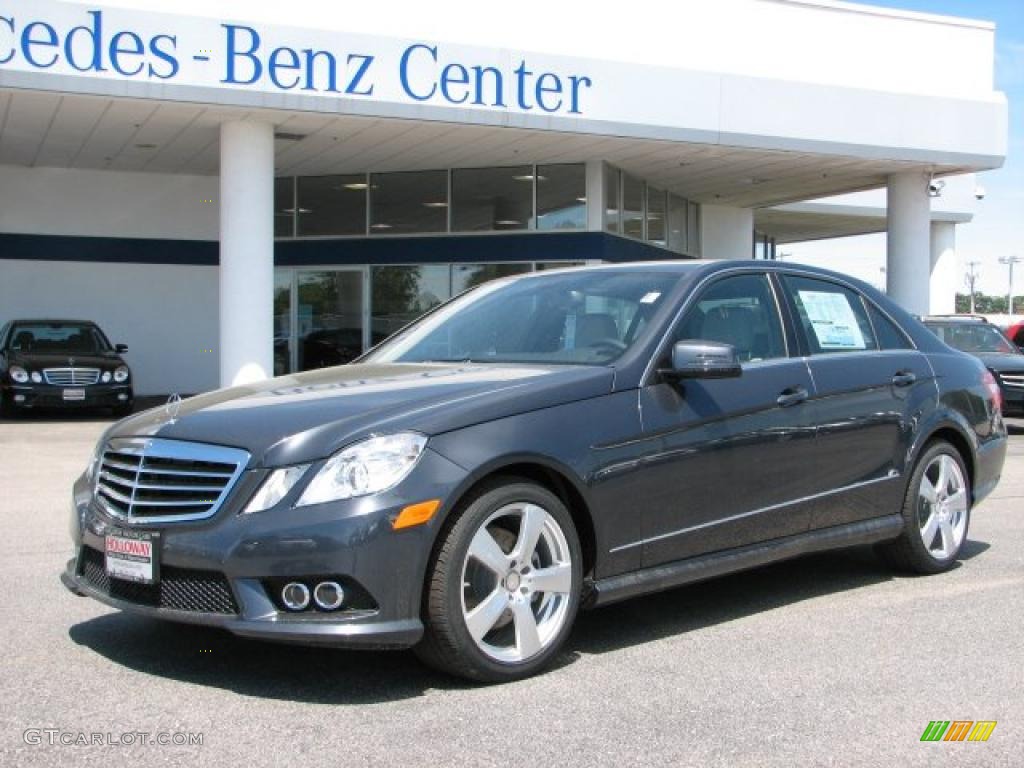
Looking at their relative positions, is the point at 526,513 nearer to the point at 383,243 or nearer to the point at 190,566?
the point at 190,566

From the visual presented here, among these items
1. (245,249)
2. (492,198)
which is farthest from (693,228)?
(245,249)

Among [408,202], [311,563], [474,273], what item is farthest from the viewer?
[408,202]

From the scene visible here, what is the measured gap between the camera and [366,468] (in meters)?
4.09

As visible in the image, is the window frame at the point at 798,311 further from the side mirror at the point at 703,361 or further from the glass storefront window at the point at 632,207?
the glass storefront window at the point at 632,207

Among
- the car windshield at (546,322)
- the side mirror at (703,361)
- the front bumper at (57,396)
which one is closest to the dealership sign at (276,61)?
the front bumper at (57,396)

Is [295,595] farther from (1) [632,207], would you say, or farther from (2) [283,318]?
(2) [283,318]

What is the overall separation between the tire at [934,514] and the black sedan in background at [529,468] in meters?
0.02

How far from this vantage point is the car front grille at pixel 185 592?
407 centimetres

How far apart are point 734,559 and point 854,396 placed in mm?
1226

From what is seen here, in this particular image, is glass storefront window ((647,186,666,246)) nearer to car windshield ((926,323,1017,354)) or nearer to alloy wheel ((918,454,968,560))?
car windshield ((926,323,1017,354))

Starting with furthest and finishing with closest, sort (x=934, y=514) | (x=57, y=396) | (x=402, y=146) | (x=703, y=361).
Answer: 1. (x=402, y=146)
2. (x=57, y=396)
3. (x=934, y=514)
4. (x=703, y=361)

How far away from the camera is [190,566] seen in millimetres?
4082

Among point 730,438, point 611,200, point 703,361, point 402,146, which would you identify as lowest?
point 730,438

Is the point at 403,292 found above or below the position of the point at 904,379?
above
